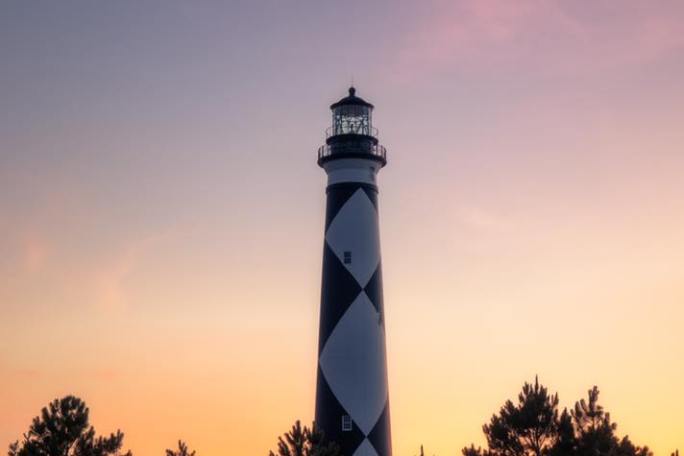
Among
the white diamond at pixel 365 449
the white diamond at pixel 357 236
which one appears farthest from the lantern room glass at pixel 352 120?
the white diamond at pixel 365 449

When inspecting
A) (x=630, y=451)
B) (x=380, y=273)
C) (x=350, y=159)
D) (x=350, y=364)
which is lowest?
(x=630, y=451)

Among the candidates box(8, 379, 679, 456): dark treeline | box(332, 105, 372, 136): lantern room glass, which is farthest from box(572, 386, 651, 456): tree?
box(332, 105, 372, 136): lantern room glass

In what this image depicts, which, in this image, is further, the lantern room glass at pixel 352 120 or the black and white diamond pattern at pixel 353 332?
the lantern room glass at pixel 352 120

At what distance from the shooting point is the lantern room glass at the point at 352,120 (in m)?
55.4

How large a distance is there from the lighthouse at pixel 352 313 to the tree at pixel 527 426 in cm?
606

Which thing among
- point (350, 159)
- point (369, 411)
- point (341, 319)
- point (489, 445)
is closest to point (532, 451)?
point (489, 445)

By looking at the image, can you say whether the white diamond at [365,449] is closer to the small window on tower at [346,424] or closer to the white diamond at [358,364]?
the white diamond at [358,364]

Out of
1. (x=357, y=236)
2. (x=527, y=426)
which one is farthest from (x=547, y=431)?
(x=357, y=236)

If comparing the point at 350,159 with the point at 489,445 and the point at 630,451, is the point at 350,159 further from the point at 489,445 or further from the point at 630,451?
the point at 630,451

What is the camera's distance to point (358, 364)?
5053 cm

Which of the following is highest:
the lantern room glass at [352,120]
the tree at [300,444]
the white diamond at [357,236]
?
the lantern room glass at [352,120]

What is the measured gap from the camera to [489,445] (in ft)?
159

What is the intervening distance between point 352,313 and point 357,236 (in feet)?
13.0

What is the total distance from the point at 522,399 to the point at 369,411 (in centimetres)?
757
